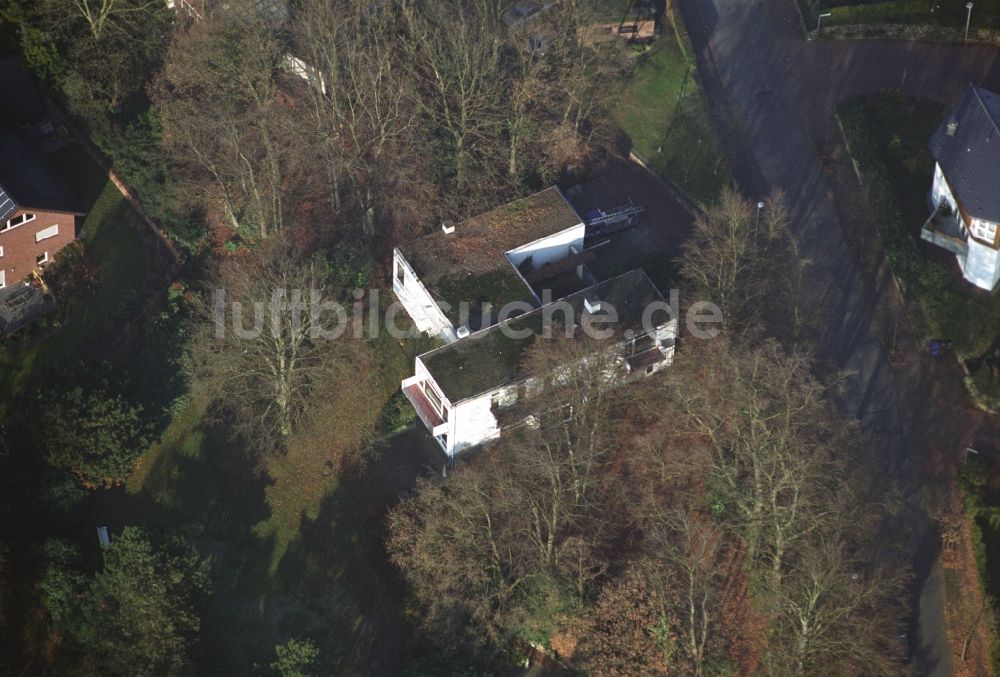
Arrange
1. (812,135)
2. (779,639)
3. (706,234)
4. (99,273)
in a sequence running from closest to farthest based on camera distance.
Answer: (779,639)
(706,234)
(99,273)
(812,135)

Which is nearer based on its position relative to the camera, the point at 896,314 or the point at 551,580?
the point at 551,580

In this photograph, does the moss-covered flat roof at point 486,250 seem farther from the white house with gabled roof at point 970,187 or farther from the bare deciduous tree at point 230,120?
the white house with gabled roof at point 970,187

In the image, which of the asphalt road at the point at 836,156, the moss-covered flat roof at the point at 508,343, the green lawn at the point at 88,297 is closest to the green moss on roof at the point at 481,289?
the moss-covered flat roof at the point at 508,343

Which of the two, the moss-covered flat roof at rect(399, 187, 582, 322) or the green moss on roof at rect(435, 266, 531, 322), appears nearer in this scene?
the green moss on roof at rect(435, 266, 531, 322)

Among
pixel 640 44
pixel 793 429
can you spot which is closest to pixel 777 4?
pixel 640 44

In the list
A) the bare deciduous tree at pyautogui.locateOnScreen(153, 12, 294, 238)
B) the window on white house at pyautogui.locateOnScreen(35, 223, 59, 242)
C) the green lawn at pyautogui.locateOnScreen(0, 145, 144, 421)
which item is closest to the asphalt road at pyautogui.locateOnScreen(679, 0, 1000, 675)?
the bare deciduous tree at pyautogui.locateOnScreen(153, 12, 294, 238)

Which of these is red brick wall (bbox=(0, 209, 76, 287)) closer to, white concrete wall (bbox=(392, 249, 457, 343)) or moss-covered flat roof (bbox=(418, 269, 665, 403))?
white concrete wall (bbox=(392, 249, 457, 343))

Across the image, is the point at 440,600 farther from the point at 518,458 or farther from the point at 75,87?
the point at 75,87
